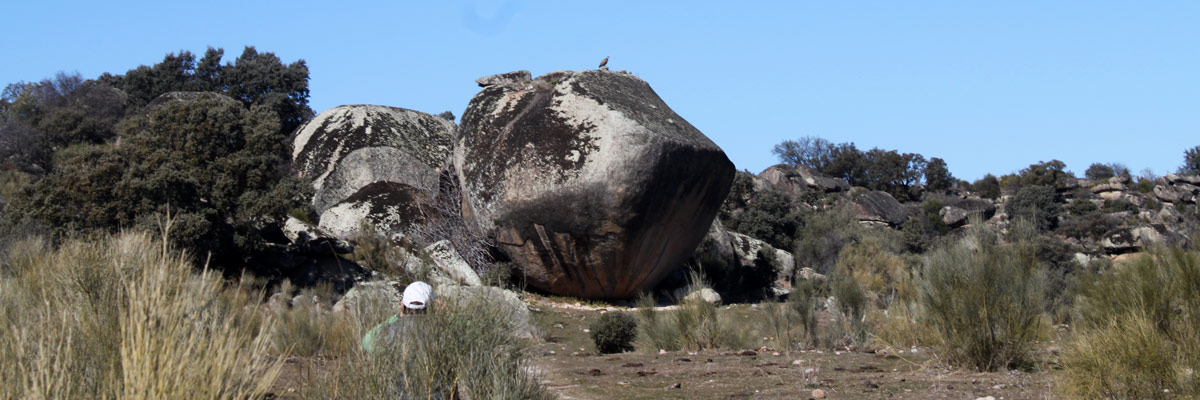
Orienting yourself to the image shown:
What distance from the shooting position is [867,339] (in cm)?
1200

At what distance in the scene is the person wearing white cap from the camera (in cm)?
448

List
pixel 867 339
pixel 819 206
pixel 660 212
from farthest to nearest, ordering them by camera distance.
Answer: pixel 819 206
pixel 660 212
pixel 867 339

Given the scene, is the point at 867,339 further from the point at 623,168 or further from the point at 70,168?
the point at 70,168

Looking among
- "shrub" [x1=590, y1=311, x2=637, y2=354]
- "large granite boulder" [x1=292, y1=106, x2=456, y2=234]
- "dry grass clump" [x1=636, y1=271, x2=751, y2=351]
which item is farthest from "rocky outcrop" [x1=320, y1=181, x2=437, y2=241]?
"dry grass clump" [x1=636, y1=271, x2=751, y2=351]

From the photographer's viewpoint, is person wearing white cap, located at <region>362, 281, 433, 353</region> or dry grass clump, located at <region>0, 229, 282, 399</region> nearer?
dry grass clump, located at <region>0, 229, 282, 399</region>

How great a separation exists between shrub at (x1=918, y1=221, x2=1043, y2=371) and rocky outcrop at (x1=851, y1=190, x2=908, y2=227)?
36041 mm

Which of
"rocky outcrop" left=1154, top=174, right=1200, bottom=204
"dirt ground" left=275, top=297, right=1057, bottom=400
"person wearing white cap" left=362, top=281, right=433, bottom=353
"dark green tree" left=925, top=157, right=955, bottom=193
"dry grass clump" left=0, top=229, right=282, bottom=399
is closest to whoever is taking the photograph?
"dry grass clump" left=0, top=229, right=282, bottom=399

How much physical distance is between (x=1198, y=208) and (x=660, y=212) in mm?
40374

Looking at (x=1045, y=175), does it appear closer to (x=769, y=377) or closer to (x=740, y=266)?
(x=740, y=266)

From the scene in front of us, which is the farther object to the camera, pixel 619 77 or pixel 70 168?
pixel 619 77

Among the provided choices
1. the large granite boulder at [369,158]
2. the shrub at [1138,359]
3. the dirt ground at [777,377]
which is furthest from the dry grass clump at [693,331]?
the large granite boulder at [369,158]

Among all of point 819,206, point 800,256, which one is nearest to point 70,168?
point 800,256

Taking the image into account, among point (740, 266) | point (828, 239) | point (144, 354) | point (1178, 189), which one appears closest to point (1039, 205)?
point (1178, 189)

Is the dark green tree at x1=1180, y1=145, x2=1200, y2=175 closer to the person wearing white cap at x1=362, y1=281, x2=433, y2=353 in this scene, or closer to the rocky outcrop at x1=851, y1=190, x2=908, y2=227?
the rocky outcrop at x1=851, y1=190, x2=908, y2=227
